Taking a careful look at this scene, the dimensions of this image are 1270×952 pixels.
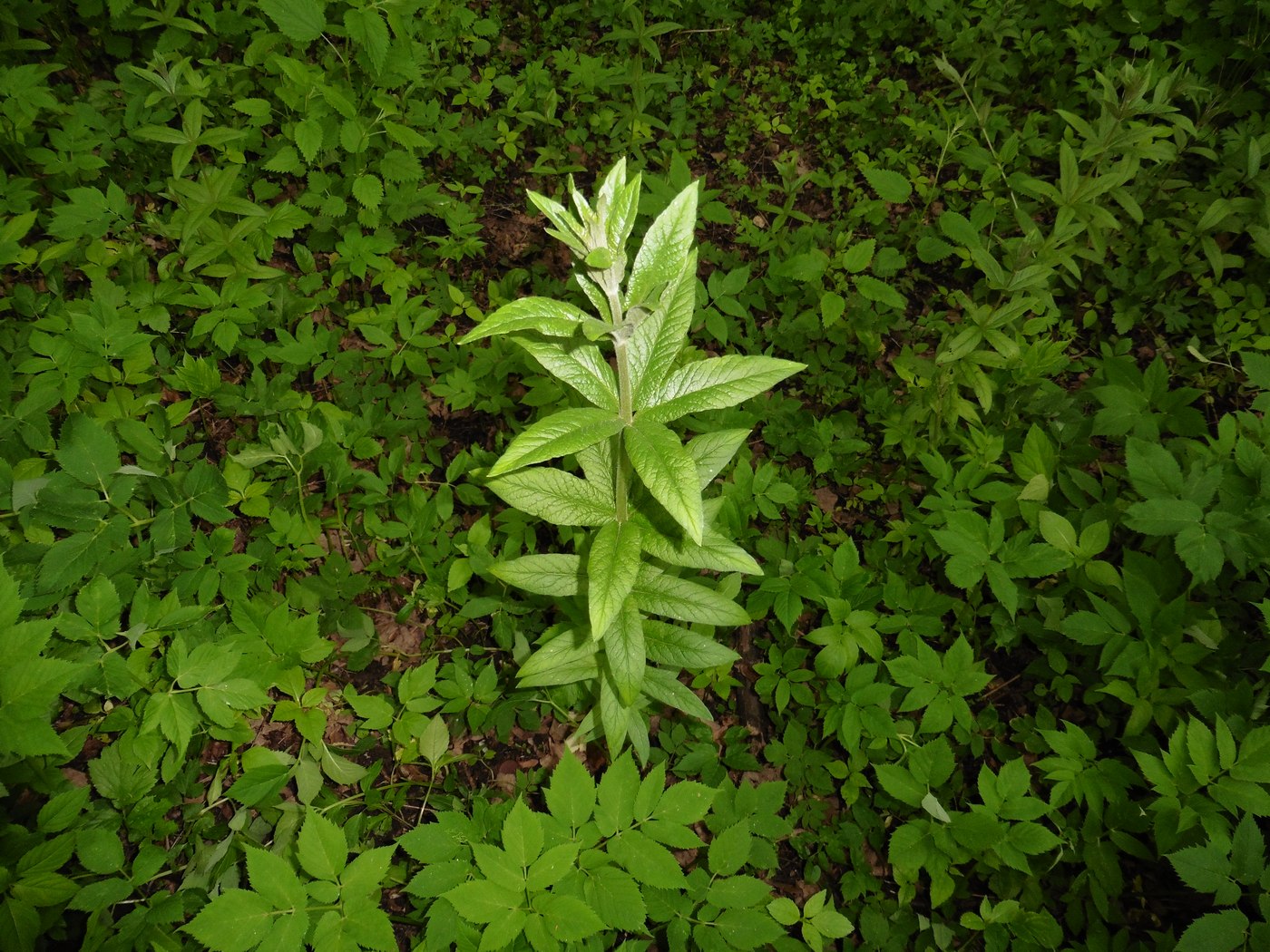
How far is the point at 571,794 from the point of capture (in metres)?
1.88

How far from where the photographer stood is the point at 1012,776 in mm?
2168

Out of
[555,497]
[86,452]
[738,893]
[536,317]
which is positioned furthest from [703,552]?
[86,452]

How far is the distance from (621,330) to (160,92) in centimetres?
299

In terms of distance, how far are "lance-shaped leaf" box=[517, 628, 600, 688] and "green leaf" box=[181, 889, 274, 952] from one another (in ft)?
2.88

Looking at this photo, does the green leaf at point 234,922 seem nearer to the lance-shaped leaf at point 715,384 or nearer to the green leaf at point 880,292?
the lance-shaped leaf at point 715,384

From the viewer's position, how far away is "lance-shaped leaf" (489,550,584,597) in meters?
1.97

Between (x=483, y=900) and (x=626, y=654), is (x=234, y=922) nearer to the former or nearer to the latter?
(x=483, y=900)

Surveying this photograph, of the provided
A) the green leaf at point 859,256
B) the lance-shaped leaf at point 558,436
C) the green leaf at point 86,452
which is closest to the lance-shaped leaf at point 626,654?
the lance-shaped leaf at point 558,436

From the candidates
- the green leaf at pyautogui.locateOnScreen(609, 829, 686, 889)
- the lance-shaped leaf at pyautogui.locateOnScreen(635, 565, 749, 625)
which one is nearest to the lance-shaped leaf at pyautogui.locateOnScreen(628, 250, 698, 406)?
the lance-shaped leaf at pyautogui.locateOnScreen(635, 565, 749, 625)

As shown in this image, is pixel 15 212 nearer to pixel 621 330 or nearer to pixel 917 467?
pixel 621 330

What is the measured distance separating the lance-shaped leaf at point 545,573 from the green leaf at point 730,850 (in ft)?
2.99

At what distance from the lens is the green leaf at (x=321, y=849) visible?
1762 millimetres

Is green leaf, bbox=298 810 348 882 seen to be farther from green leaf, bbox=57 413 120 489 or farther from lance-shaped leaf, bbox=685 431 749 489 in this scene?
lance-shaped leaf, bbox=685 431 749 489

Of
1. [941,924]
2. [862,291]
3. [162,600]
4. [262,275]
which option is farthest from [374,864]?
[862,291]
